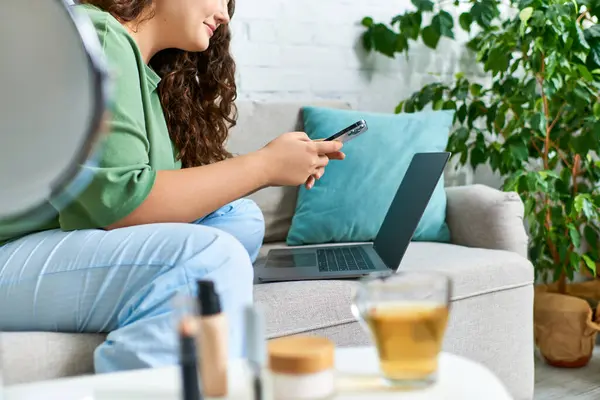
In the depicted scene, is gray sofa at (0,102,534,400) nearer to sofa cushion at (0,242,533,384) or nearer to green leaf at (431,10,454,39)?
sofa cushion at (0,242,533,384)

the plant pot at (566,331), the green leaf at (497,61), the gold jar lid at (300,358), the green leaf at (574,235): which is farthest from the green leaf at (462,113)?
the gold jar lid at (300,358)

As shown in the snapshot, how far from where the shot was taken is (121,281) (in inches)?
36.0

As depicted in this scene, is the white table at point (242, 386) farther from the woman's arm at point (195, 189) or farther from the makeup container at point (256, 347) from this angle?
the woman's arm at point (195, 189)

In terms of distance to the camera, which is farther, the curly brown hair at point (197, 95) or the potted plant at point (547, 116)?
the potted plant at point (547, 116)

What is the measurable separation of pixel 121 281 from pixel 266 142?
3.38ft

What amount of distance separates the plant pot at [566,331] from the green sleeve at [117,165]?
146 centimetres

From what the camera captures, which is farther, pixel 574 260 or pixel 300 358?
pixel 574 260

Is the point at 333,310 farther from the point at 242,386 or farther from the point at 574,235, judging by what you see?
the point at 574,235

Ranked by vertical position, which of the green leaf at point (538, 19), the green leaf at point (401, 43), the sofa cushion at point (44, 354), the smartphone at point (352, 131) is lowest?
the sofa cushion at point (44, 354)

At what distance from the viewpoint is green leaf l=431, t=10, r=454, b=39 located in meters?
2.29

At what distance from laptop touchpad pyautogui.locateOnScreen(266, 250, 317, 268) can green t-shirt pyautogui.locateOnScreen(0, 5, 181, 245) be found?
0.46 metres

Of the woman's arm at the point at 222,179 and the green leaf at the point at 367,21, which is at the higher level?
the green leaf at the point at 367,21

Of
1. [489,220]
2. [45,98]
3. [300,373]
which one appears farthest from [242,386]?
[489,220]

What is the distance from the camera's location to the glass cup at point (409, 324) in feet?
1.74
